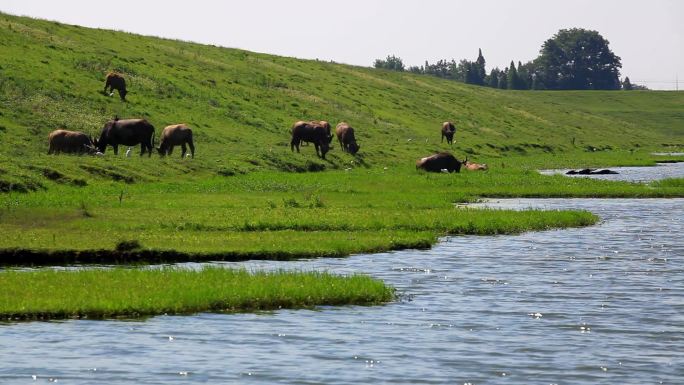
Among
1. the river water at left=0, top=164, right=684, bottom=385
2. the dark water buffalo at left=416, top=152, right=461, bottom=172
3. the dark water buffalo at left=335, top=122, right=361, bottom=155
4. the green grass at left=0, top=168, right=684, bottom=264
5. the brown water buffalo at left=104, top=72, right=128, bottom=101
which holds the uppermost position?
the brown water buffalo at left=104, top=72, right=128, bottom=101

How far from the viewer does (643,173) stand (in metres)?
71.6

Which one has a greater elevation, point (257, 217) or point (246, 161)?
point (246, 161)

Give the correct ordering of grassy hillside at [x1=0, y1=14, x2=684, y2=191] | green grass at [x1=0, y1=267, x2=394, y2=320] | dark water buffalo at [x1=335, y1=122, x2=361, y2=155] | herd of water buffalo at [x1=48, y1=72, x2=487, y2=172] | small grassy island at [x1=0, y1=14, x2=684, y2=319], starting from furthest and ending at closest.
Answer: dark water buffalo at [x1=335, y1=122, x2=361, y2=155] < grassy hillside at [x1=0, y1=14, x2=684, y2=191] < herd of water buffalo at [x1=48, y1=72, x2=487, y2=172] < small grassy island at [x1=0, y1=14, x2=684, y2=319] < green grass at [x1=0, y1=267, x2=394, y2=320]

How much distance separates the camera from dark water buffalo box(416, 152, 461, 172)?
203 ft

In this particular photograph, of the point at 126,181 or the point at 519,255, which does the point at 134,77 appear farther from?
the point at 519,255

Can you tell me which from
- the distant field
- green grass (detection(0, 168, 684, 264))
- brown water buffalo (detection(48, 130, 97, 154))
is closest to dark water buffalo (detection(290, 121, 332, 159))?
the distant field

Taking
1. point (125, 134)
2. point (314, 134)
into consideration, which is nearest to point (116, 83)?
point (314, 134)

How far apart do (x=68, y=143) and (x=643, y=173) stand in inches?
1420

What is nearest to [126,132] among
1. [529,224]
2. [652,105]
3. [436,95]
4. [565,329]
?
[529,224]

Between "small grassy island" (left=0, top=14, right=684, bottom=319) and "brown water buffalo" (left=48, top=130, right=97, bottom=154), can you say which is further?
"brown water buffalo" (left=48, top=130, right=97, bottom=154)

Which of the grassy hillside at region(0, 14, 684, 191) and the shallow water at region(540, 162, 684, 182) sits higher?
the grassy hillside at region(0, 14, 684, 191)

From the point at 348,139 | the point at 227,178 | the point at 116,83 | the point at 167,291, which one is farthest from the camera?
the point at 116,83

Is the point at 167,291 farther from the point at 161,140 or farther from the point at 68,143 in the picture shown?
the point at 161,140

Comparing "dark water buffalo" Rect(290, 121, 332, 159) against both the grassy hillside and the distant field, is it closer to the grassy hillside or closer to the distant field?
the distant field
